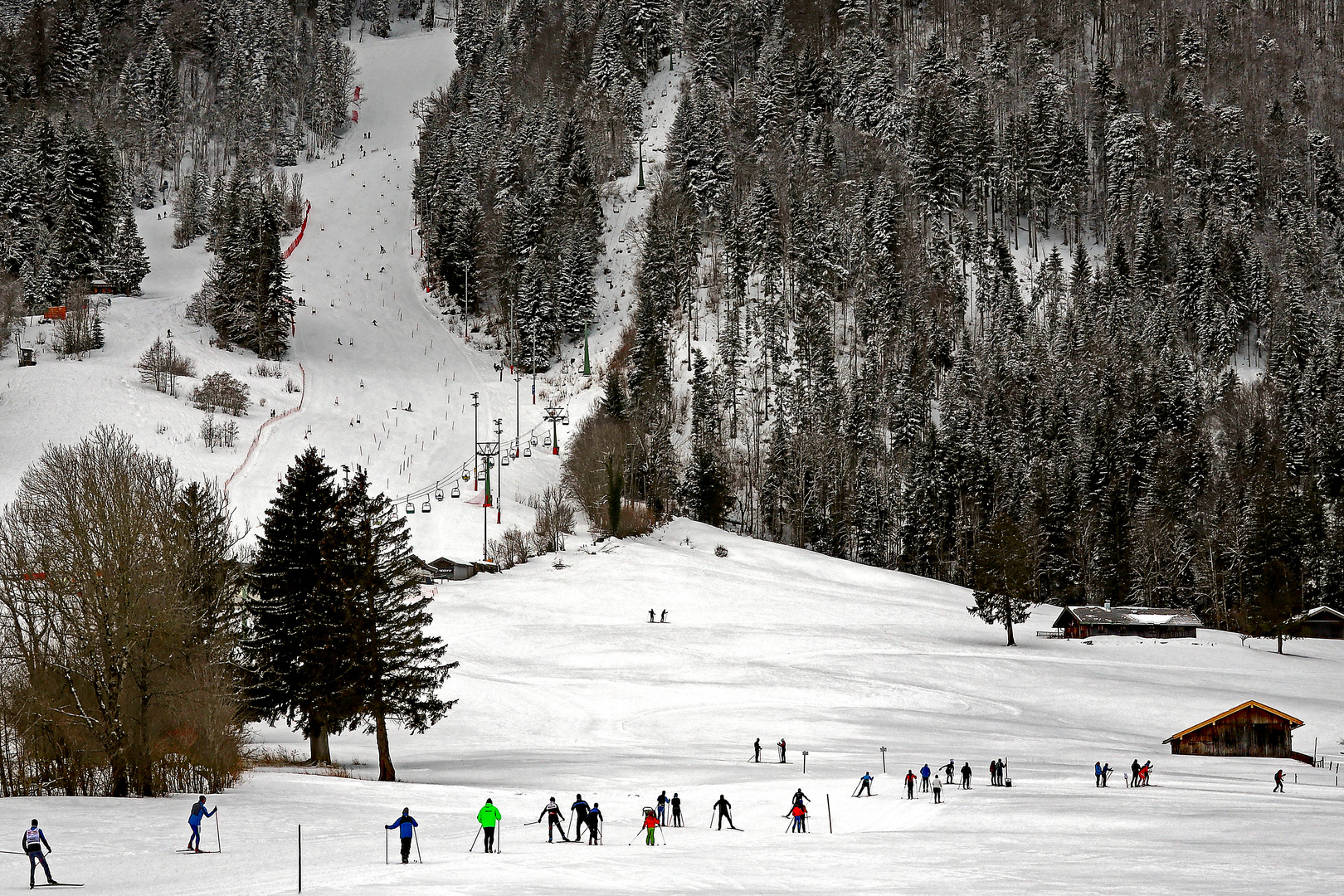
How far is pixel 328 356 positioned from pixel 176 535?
92.0 meters

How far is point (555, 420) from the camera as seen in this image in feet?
355

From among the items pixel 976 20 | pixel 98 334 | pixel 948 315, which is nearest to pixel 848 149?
pixel 948 315

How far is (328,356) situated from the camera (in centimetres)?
12350

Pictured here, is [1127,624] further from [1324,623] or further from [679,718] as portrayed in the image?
[679,718]

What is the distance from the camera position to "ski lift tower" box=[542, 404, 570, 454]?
10775 centimetres

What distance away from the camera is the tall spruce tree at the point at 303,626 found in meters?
36.2

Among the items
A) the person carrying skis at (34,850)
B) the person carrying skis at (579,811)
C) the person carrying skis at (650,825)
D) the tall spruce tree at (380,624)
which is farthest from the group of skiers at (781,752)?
the person carrying skis at (34,850)

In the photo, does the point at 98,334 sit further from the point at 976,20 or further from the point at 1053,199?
the point at 976,20

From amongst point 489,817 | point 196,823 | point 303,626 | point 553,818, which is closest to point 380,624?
point 303,626

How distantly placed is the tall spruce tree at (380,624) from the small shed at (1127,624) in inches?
2098

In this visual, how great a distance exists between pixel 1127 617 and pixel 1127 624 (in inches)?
37.4

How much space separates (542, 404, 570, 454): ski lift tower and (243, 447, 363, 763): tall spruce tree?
223 feet

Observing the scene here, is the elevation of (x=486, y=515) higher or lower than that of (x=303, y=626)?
higher

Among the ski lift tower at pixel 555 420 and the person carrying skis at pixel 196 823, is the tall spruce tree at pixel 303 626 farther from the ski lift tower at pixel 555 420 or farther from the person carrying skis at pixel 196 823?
the ski lift tower at pixel 555 420
